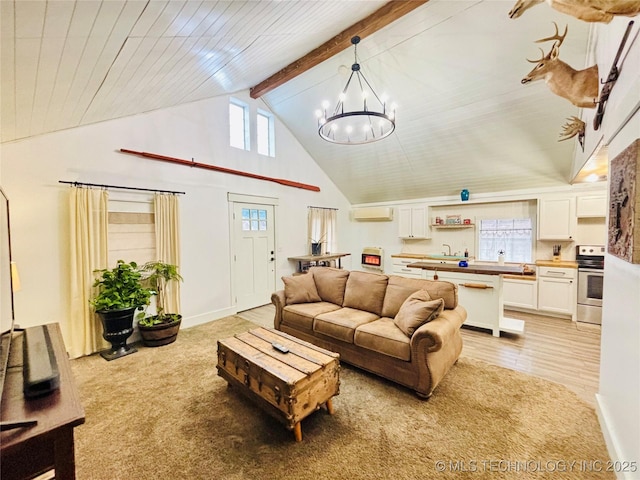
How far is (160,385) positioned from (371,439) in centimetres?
205

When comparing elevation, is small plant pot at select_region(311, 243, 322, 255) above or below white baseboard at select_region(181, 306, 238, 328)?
above

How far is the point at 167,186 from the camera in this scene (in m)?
3.91

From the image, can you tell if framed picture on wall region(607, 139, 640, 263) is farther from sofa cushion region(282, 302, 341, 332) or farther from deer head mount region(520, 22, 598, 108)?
sofa cushion region(282, 302, 341, 332)

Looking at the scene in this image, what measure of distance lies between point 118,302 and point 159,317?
696 millimetres

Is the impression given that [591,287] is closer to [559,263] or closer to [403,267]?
[559,263]

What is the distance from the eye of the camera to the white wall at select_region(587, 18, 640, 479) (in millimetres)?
1364

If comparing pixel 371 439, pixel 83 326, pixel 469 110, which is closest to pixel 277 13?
pixel 469 110

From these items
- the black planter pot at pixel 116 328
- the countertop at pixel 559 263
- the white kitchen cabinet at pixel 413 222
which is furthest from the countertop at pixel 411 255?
the black planter pot at pixel 116 328

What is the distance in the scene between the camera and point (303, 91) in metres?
4.72

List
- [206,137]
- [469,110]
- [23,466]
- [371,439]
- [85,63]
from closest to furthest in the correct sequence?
1. [23,466]
2. [85,63]
3. [371,439]
4. [469,110]
5. [206,137]

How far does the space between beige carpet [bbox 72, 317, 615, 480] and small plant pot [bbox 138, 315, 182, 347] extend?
0.73 m

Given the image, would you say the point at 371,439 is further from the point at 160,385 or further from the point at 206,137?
the point at 206,137

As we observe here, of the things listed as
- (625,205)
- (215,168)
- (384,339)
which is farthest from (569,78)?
(215,168)

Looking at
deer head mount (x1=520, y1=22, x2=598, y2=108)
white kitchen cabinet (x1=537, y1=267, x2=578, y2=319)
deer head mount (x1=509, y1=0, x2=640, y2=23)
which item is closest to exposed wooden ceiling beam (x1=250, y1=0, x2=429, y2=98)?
deer head mount (x1=520, y1=22, x2=598, y2=108)
